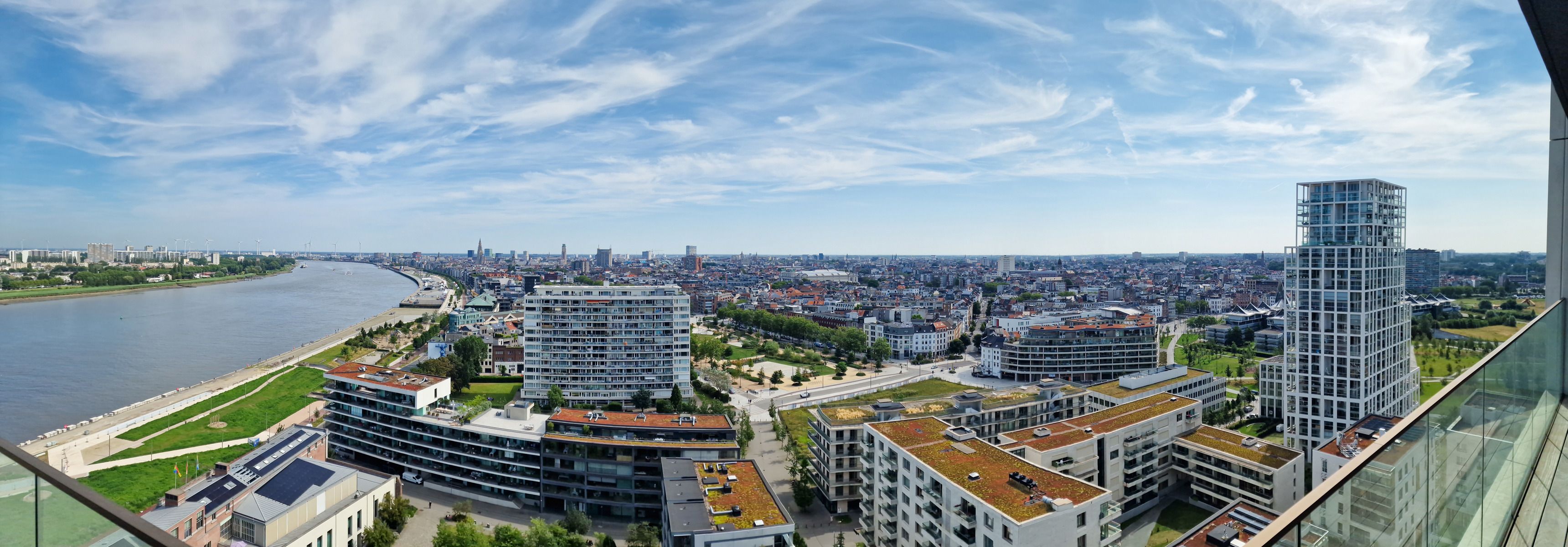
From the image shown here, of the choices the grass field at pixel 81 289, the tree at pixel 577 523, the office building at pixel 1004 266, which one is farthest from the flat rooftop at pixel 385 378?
the office building at pixel 1004 266

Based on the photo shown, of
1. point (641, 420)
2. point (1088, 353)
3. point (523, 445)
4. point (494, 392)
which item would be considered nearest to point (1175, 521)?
point (641, 420)

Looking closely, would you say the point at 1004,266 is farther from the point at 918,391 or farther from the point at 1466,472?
the point at 1466,472

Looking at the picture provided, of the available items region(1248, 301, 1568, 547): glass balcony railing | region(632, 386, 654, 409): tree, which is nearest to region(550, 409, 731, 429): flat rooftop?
region(632, 386, 654, 409): tree

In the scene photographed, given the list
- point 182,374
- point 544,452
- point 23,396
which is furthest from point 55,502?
point 182,374

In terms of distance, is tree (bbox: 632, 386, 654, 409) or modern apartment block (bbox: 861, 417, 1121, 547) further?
tree (bbox: 632, 386, 654, 409)

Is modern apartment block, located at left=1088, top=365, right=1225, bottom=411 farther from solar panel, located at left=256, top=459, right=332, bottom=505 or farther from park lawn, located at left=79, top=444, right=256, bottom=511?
park lawn, located at left=79, top=444, right=256, bottom=511

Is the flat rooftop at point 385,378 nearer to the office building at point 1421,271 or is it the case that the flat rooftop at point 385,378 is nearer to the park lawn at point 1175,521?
the park lawn at point 1175,521

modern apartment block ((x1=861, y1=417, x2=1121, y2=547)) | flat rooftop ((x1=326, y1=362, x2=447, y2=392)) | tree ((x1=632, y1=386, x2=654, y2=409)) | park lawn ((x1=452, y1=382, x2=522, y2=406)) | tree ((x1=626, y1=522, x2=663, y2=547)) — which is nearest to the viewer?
modern apartment block ((x1=861, y1=417, x2=1121, y2=547))
